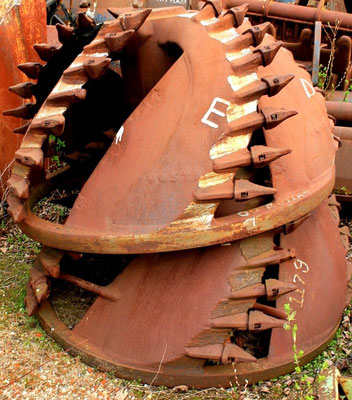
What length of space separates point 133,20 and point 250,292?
1543mm

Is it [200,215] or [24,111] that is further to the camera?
[24,111]

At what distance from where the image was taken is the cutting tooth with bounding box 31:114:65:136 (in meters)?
2.96

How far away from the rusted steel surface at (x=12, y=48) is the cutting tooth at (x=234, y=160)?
2380 millimetres

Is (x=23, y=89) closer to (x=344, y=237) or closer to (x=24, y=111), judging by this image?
(x=24, y=111)

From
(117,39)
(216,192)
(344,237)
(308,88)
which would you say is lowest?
(344,237)

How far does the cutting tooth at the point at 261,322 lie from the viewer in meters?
2.86

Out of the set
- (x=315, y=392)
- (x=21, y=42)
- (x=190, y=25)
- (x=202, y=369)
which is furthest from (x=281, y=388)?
(x=21, y=42)

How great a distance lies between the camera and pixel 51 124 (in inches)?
116

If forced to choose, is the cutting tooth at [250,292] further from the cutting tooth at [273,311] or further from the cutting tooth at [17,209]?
the cutting tooth at [17,209]

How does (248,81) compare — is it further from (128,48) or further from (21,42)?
(21,42)

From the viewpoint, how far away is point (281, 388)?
3.04 metres

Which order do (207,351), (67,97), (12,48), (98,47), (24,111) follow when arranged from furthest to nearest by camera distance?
(12,48) → (24,111) → (98,47) → (67,97) → (207,351)

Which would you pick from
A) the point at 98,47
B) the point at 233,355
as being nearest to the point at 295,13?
the point at 98,47

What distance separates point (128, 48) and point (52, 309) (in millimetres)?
1620
